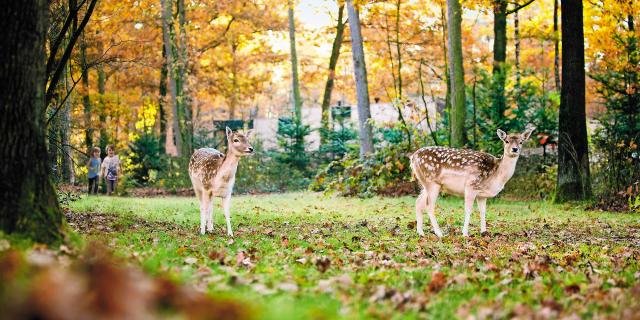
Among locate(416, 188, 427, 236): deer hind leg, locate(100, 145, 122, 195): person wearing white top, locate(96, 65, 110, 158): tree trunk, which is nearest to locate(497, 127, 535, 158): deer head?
locate(416, 188, 427, 236): deer hind leg

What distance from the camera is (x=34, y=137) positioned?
644 centimetres

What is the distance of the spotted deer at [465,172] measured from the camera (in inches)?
474

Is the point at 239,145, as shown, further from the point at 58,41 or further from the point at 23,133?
the point at 23,133

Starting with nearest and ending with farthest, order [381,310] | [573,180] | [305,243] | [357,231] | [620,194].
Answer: [381,310], [305,243], [357,231], [620,194], [573,180]

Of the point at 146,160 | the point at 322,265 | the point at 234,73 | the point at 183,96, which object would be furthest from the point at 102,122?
the point at 322,265

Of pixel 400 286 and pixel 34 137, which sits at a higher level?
pixel 34 137

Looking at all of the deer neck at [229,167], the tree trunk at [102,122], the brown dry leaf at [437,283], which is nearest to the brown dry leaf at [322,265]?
the brown dry leaf at [437,283]

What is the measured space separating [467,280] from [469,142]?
15.4 m

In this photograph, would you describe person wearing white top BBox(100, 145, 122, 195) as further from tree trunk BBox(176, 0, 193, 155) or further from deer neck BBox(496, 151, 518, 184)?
deer neck BBox(496, 151, 518, 184)

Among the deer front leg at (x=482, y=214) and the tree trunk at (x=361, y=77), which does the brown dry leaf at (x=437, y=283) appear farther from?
the tree trunk at (x=361, y=77)

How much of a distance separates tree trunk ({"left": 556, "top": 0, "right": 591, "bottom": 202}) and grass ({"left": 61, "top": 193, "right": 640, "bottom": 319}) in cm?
235

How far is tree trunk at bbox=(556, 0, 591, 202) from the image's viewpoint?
18031 mm

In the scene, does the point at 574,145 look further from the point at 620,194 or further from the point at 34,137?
the point at 34,137

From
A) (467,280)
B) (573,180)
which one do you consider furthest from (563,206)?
(467,280)
